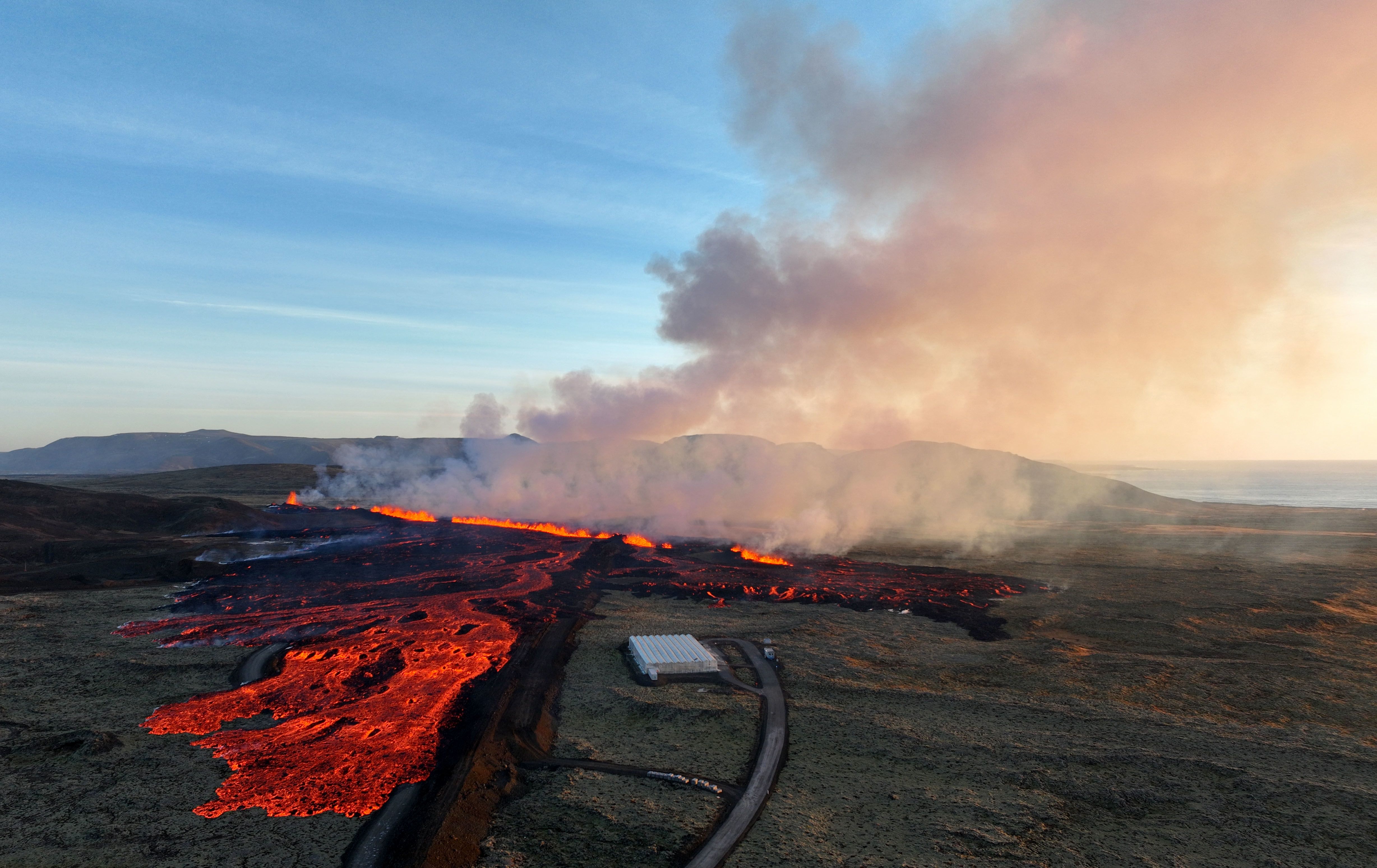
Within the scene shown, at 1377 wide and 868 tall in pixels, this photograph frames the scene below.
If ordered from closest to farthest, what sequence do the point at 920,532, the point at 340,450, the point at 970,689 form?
the point at 970,689, the point at 920,532, the point at 340,450

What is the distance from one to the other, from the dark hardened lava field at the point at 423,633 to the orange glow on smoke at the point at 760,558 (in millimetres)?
931

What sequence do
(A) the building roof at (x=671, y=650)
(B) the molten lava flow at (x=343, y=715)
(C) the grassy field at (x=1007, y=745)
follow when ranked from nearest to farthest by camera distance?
(C) the grassy field at (x=1007, y=745)
(B) the molten lava flow at (x=343, y=715)
(A) the building roof at (x=671, y=650)

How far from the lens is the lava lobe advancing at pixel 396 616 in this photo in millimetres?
26516

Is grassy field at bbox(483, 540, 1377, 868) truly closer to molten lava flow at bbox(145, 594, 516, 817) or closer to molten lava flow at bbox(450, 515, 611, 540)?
molten lava flow at bbox(145, 594, 516, 817)

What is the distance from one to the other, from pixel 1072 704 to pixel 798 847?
826 inches

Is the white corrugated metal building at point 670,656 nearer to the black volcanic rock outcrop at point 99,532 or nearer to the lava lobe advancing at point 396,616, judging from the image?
the lava lobe advancing at point 396,616

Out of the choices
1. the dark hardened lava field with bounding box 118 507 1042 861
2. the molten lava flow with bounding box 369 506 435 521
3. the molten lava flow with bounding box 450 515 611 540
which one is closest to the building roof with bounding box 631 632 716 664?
the dark hardened lava field with bounding box 118 507 1042 861

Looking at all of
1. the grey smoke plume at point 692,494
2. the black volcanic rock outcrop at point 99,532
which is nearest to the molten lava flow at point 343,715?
the black volcanic rock outcrop at point 99,532

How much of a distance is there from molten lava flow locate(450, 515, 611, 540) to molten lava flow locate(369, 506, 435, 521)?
4983 mm

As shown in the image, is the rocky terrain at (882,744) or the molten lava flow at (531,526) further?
the molten lava flow at (531,526)

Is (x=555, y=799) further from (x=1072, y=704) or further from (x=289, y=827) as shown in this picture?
(x=1072, y=704)

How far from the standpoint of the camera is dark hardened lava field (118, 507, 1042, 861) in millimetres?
25125

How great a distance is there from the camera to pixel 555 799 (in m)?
24.0

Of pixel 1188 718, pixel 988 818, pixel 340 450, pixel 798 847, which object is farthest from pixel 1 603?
pixel 340 450
